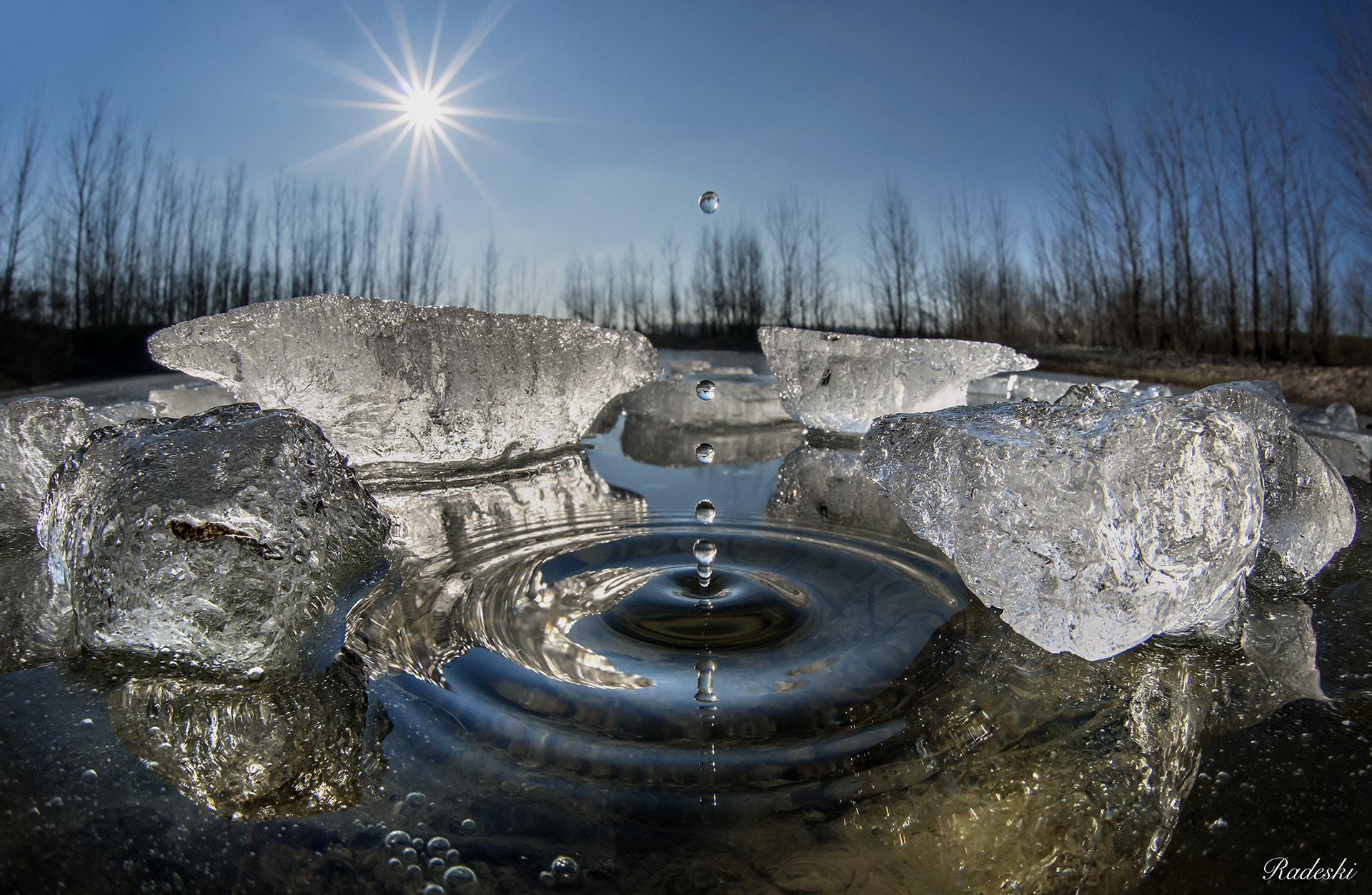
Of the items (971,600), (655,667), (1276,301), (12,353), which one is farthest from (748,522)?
(1276,301)

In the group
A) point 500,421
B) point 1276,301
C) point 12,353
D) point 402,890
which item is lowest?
point 402,890

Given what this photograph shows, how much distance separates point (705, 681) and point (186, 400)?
1.91 m

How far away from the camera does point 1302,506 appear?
106 cm

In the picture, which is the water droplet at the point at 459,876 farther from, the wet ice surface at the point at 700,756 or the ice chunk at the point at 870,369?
the ice chunk at the point at 870,369

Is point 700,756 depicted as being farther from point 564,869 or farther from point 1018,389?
point 1018,389

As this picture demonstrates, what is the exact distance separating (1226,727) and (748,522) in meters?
0.74

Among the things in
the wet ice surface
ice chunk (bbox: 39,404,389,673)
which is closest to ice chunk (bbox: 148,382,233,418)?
ice chunk (bbox: 39,404,389,673)

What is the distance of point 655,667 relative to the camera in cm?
77

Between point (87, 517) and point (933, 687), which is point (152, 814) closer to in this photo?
point (87, 517)

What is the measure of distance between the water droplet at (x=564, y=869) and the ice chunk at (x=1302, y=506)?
99 centimetres

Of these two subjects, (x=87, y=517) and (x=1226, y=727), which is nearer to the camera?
(x=1226, y=727)

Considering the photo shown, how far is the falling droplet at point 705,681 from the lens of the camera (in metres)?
0.70

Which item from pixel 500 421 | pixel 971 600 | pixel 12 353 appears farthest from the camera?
pixel 12 353

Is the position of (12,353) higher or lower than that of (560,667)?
→ higher
